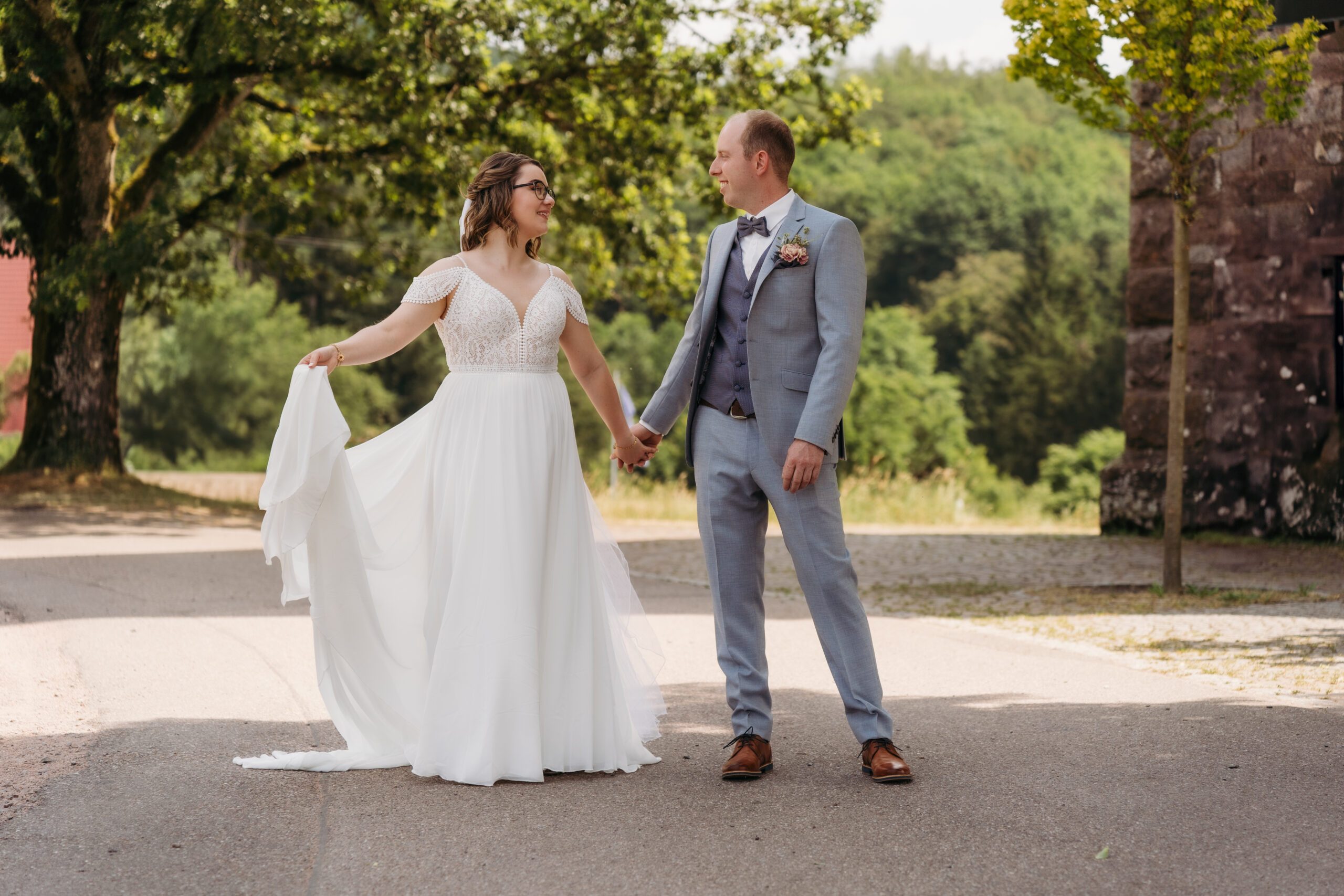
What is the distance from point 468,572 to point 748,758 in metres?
1.13

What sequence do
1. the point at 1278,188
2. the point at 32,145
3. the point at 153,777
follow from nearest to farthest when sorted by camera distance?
the point at 153,777 < the point at 1278,188 < the point at 32,145

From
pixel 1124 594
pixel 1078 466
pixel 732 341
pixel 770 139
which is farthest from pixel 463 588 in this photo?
pixel 1078 466

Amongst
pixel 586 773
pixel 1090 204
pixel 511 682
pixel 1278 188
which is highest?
pixel 1090 204

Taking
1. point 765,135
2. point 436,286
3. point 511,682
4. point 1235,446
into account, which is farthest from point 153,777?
point 1235,446

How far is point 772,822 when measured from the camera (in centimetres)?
417

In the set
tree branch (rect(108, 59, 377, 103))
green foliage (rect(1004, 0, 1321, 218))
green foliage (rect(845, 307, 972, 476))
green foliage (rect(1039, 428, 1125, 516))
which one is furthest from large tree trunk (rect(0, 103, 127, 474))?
green foliage (rect(1039, 428, 1125, 516))

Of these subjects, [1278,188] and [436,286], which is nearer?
[436,286]

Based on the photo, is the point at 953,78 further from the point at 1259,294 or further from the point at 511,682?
the point at 511,682

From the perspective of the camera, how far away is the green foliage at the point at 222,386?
47.0 meters

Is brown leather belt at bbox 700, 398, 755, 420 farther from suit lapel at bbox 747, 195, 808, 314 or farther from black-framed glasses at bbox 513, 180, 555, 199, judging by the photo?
black-framed glasses at bbox 513, 180, 555, 199

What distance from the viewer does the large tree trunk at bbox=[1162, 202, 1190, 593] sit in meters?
9.49

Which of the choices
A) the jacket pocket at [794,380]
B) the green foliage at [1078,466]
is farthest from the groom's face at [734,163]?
the green foliage at [1078,466]

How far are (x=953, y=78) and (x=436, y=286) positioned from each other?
100600 millimetres

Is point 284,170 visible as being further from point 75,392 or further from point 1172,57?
point 1172,57
